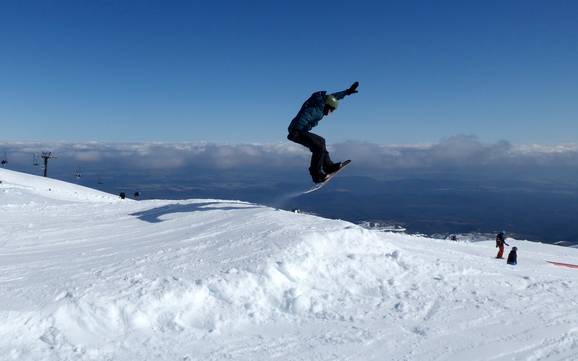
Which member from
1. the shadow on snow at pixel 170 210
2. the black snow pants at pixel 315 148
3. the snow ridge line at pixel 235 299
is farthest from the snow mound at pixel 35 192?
the snow ridge line at pixel 235 299

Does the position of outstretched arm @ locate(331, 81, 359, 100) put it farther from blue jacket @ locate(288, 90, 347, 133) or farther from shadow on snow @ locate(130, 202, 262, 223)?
shadow on snow @ locate(130, 202, 262, 223)

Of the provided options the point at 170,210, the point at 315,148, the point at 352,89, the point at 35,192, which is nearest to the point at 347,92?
the point at 352,89

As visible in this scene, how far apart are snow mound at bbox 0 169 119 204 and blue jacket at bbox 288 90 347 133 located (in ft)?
69.6

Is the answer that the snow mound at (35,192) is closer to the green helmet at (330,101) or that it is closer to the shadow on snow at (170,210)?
the shadow on snow at (170,210)

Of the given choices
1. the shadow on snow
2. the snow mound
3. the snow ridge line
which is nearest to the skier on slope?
the shadow on snow

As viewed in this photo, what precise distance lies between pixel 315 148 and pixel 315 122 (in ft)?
3.10

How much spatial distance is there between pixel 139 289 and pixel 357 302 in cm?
377

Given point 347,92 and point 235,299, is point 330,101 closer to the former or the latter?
point 347,92

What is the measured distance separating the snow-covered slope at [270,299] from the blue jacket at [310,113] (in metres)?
3.53

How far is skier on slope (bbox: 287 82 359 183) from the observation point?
13.0m

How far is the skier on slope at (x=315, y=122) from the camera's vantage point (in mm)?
12977

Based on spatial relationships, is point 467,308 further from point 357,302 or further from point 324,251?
point 324,251

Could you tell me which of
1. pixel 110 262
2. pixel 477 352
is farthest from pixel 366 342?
pixel 110 262

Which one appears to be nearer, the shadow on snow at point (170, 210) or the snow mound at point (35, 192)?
the shadow on snow at point (170, 210)
